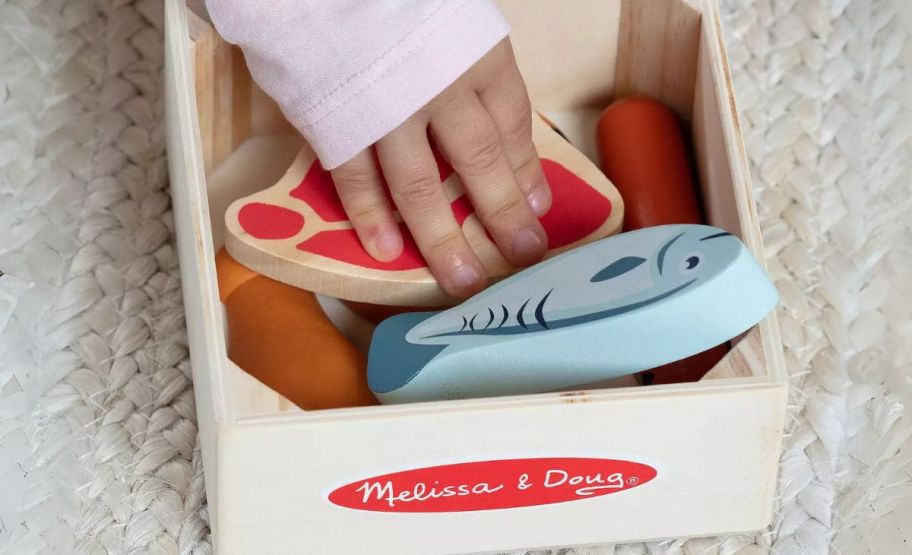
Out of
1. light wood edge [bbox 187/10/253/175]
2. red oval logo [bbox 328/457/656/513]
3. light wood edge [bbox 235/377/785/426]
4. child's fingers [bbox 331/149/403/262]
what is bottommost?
red oval logo [bbox 328/457/656/513]

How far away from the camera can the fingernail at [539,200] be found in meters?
0.69

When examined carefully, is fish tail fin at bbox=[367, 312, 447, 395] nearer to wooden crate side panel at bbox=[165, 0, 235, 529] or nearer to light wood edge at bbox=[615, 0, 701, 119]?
wooden crate side panel at bbox=[165, 0, 235, 529]

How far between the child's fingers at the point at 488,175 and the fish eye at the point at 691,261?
0.12 metres

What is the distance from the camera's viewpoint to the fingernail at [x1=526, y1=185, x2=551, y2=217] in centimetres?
69

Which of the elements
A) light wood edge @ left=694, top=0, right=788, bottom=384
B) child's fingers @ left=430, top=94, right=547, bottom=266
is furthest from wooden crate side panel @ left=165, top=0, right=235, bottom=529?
light wood edge @ left=694, top=0, right=788, bottom=384

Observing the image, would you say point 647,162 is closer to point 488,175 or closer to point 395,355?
point 488,175

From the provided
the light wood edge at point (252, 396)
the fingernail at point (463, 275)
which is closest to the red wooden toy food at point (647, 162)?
the fingernail at point (463, 275)

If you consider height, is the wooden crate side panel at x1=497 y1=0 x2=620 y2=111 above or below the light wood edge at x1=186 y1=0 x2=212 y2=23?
below

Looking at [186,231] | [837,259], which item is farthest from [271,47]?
[837,259]

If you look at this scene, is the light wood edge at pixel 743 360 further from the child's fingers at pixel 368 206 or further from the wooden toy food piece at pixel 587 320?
the child's fingers at pixel 368 206

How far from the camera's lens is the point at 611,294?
563mm

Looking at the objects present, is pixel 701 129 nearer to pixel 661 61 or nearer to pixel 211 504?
pixel 661 61

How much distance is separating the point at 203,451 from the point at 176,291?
4.9 inches

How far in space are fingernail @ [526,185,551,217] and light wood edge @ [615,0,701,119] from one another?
0.12 metres
